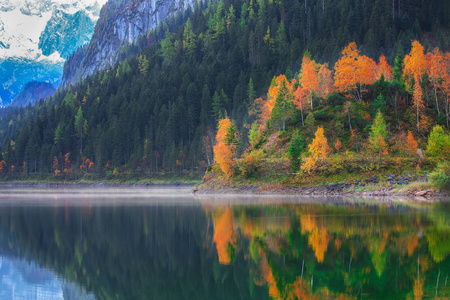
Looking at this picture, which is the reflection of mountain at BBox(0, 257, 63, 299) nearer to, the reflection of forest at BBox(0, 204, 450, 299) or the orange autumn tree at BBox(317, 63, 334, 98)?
the reflection of forest at BBox(0, 204, 450, 299)

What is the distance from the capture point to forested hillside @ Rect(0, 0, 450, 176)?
5394 inches

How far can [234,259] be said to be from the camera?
20.0m

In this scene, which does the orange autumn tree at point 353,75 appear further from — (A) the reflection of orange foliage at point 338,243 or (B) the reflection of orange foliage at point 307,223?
(A) the reflection of orange foliage at point 338,243

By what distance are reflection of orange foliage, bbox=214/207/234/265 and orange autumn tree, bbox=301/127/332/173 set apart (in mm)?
35431

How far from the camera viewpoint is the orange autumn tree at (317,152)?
2744 inches

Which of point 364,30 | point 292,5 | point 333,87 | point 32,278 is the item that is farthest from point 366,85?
point 292,5

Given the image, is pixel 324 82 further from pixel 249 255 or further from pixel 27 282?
pixel 27 282

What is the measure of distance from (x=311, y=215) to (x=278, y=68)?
387 feet

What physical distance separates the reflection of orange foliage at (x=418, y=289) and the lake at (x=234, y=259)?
61mm

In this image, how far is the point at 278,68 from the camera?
5812 inches

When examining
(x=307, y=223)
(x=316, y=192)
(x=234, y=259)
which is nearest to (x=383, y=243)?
(x=234, y=259)

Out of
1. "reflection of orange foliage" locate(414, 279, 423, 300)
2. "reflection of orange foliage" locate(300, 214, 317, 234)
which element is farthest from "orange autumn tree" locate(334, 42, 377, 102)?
"reflection of orange foliage" locate(414, 279, 423, 300)

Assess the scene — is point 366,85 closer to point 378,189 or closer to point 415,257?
point 378,189

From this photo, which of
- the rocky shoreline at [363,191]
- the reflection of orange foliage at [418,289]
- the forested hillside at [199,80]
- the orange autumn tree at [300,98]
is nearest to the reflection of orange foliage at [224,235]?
the reflection of orange foliage at [418,289]
